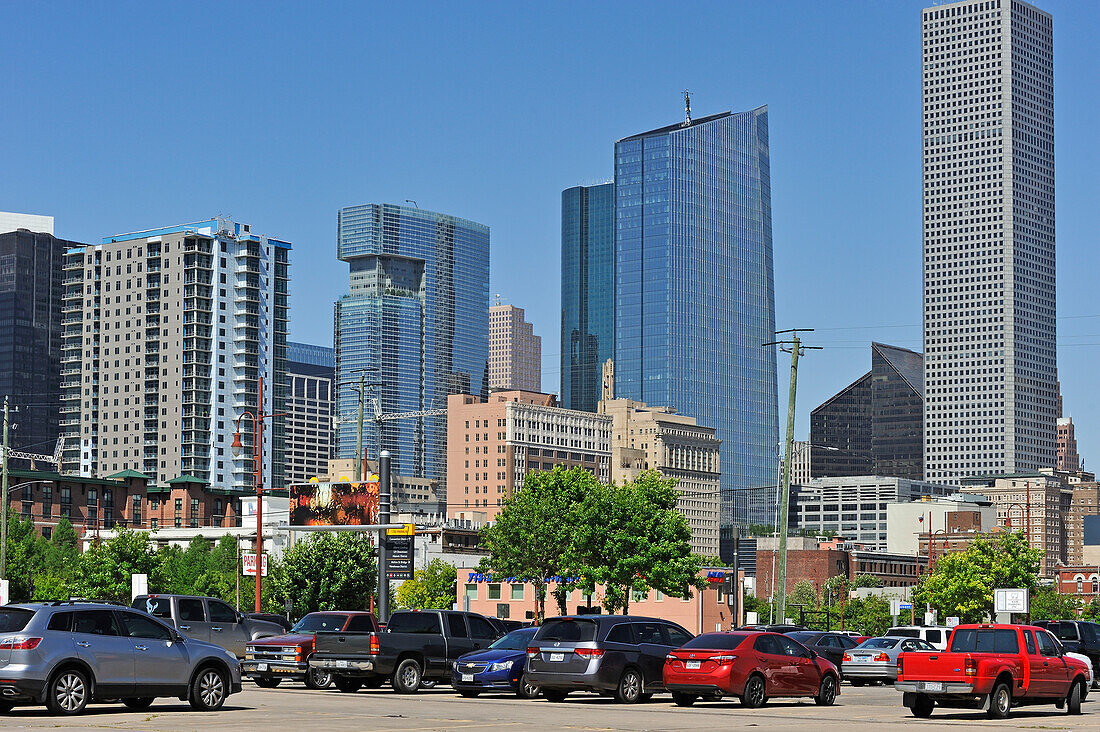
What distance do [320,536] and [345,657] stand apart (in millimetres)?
70354

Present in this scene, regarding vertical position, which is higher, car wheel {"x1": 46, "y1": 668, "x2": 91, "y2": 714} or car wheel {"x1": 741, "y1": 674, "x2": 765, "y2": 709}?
car wheel {"x1": 46, "y1": 668, "x2": 91, "y2": 714}

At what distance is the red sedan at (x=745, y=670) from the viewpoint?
109 ft

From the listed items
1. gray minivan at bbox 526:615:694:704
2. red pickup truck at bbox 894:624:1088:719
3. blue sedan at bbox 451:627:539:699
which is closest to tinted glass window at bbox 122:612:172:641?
gray minivan at bbox 526:615:694:704

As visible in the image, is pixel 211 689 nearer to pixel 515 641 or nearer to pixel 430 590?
pixel 515 641

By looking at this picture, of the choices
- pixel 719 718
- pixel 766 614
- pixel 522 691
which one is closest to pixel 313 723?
pixel 719 718

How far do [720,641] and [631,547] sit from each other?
65341 millimetres

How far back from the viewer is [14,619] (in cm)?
2697

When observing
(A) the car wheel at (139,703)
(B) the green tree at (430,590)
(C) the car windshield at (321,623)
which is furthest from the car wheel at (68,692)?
(B) the green tree at (430,590)

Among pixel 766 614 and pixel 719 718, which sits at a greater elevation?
pixel 719 718

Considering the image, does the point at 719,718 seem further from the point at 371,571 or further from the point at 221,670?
the point at 371,571

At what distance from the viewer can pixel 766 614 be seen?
18025cm

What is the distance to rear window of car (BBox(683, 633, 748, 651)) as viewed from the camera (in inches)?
1328

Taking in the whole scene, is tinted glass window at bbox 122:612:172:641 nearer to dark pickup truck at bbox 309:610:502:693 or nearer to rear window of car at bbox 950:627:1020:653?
dark pickup truck at bbox 309:610:502:693

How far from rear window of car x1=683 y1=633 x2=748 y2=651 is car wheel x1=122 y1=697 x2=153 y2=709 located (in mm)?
11467
